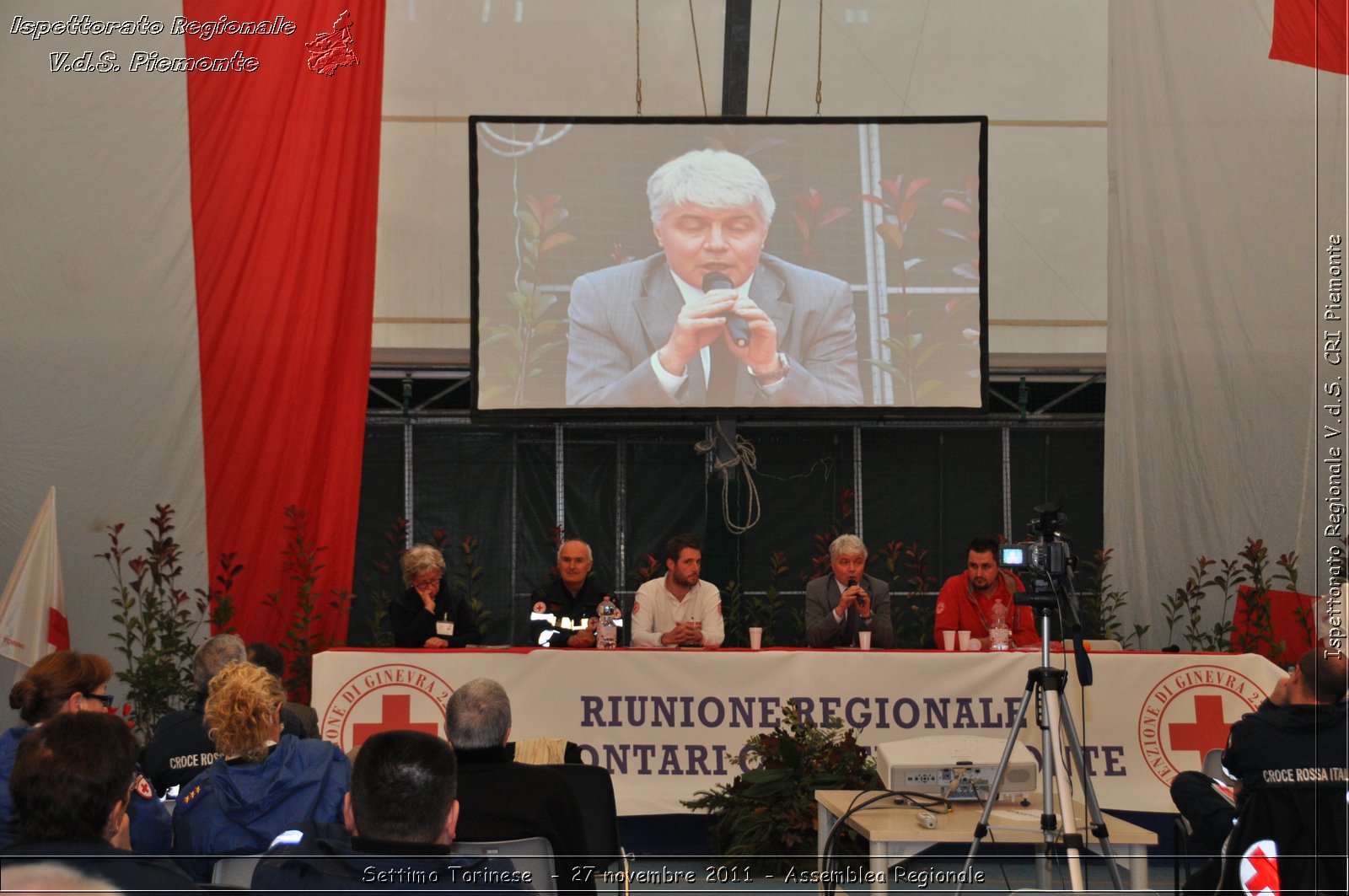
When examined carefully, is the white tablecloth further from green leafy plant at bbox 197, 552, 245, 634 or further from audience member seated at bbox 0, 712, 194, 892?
audience member seated at bbox 0, 712, 194, 892

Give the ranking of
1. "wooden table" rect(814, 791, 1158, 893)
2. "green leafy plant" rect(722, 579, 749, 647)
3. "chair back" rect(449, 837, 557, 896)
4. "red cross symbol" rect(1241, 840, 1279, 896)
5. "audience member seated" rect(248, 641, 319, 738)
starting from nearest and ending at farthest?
"chair back" rect(449, 837, 557, 896), "red cross symbol" rect(1241, 840, 1279, 896), "wooden table" rect(814, 791, 1158, 893), "audience member seated" rect(248, 641, 319, 738), "green leafy plant" rect(722, 579, 749, 647)

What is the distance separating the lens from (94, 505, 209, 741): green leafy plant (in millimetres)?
5051

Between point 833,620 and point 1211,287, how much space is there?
8.85 ft

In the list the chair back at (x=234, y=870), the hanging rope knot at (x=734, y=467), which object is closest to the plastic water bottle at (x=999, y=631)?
the hanging rope knot at (x=734, y=467)

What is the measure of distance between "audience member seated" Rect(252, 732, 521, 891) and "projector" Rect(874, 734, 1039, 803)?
77.7 inches

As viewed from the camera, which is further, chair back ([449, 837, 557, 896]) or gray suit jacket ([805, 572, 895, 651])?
gray suit jacket ([805, 572, 895, 651])

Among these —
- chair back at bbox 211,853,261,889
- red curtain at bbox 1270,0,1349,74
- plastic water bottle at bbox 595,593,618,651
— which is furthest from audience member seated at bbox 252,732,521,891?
red curtain at bbox 1270,0,1349,74

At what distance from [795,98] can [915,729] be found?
4.25 meters

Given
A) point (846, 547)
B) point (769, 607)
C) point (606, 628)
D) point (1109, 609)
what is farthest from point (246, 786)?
point (1109, 609)

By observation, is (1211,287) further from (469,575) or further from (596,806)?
(469,575)

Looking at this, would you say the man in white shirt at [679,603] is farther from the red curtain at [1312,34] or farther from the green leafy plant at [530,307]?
the red curtain at [1312,34]

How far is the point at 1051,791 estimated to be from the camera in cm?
328

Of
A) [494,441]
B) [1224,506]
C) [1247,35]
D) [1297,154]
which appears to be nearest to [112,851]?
[1224,506]

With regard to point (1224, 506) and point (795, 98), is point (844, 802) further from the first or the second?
point (795, 98)
